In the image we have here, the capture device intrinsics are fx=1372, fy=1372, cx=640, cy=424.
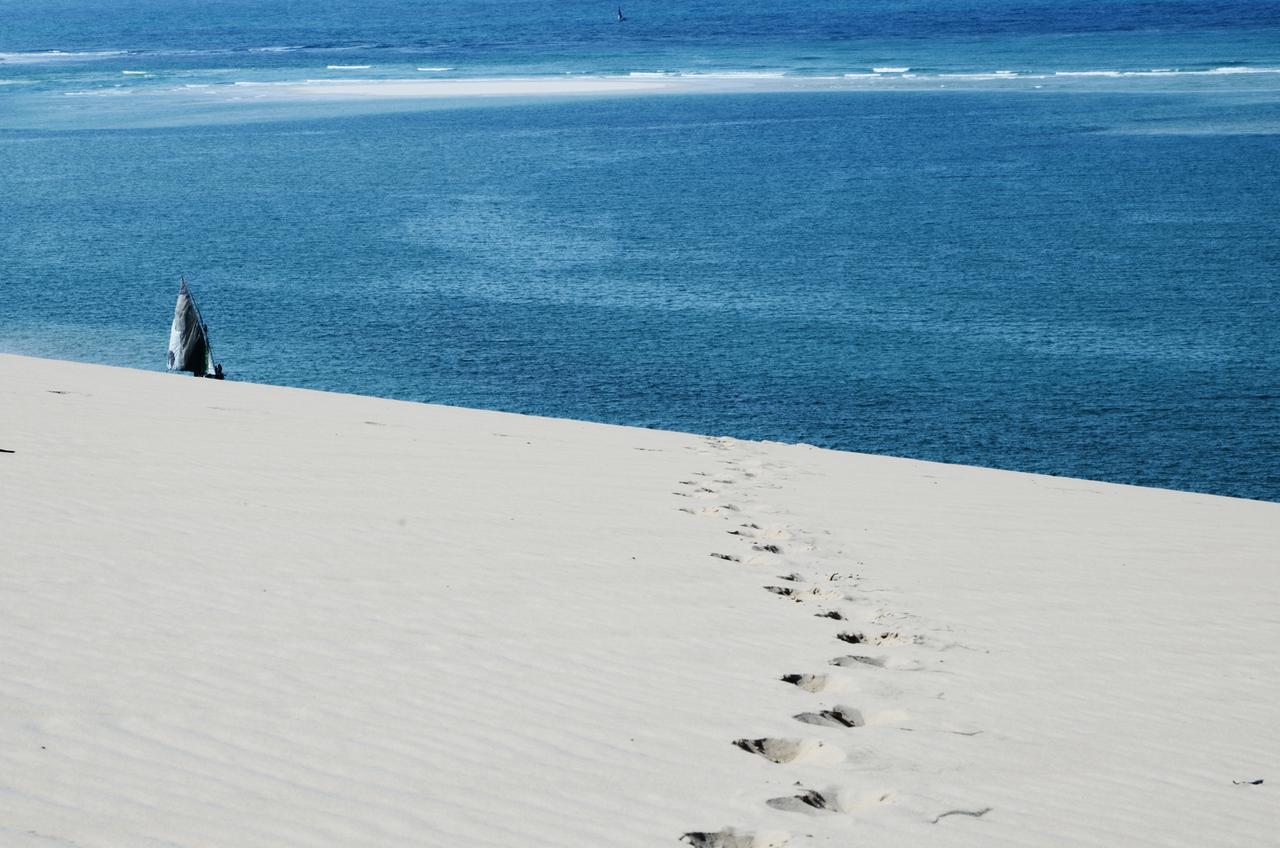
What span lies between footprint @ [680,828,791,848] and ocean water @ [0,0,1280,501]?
17.0m

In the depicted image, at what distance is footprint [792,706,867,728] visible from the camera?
6.33 metres

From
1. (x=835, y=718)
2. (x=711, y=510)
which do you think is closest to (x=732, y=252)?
(x=711, y=510)

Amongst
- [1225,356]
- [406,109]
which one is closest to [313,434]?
[1225,356]

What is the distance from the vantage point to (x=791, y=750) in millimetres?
5973

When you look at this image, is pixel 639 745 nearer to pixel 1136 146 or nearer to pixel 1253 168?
pixel 1253 168

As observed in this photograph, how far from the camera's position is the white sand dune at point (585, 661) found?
5121mm

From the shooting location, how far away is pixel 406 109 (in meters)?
74.7

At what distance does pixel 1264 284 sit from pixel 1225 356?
674 centimetres

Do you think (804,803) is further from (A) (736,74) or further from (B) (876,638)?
(A) (736,74)

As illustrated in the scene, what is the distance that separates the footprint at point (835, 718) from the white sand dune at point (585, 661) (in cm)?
2

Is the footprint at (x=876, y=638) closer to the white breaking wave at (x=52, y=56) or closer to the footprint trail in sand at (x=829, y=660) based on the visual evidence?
the footprint trail in sand at (x=829, y=660)

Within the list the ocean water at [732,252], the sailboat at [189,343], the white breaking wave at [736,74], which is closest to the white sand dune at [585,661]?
the sailboat at [189,343]

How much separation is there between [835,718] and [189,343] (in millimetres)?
19464

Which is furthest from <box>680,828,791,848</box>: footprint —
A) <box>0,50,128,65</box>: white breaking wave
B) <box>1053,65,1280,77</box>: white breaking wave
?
<box>0,50,128,65</box>: white breaking wave
